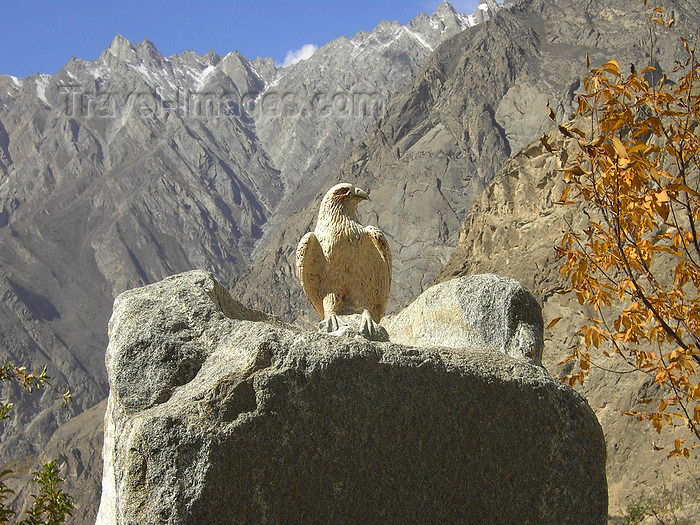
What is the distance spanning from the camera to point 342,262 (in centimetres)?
612

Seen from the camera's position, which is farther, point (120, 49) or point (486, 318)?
point (120, 49)

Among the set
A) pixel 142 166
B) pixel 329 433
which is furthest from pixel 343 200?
pixel 142 166

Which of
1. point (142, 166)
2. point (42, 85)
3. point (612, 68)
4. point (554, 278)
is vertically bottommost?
point (612, 68)

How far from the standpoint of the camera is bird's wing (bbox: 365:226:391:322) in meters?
6.23

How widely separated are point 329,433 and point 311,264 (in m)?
2.62

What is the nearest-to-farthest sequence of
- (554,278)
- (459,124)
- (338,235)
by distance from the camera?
(338,235) < (554,278) < (459,124)

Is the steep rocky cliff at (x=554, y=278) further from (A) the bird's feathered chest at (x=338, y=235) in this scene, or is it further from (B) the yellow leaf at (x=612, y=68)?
(B) the yellow leaf at (x=612, y=68)

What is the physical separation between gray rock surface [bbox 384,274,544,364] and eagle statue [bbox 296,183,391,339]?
2.36 ft

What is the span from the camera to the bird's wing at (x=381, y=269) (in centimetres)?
623

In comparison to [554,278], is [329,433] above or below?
below

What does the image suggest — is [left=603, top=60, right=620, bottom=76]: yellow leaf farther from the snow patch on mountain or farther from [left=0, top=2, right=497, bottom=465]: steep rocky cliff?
the snow patch on mountain

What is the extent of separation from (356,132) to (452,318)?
89.9 metres

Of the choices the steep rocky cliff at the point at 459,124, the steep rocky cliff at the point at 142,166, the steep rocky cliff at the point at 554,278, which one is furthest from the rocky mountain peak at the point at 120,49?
the steep rocky cliff at the point at 554,278

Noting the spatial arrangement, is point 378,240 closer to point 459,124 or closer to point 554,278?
point 554,278
